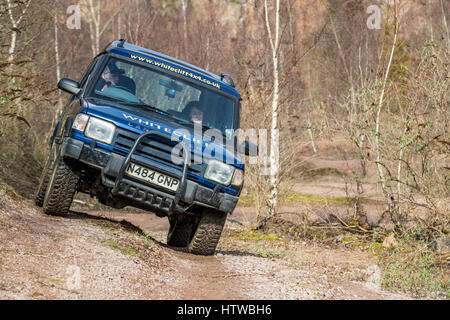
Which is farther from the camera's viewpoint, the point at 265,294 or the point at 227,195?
the point at 227,195

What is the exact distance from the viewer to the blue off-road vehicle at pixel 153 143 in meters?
6.63

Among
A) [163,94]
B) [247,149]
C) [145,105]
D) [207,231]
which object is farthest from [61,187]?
[247,149]

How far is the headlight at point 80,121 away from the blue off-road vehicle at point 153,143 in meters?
0.01

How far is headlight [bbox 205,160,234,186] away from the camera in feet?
22.4

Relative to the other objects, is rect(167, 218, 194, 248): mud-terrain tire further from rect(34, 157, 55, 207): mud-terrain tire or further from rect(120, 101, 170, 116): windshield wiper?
rect(34, 157, 55, 207): mud-terrain tire

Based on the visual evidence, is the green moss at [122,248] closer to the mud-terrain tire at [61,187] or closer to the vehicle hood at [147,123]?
the mud-terrain tire at [61,187]

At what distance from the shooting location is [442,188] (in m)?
9.48

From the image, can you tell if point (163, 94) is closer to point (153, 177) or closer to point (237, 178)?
point (153, 177)

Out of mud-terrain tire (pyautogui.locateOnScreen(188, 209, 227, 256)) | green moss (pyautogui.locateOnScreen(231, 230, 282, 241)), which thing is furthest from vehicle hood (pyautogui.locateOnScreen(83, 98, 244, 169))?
green moss (pyautogui.locateOnScreen(231, 230, 282, 241))

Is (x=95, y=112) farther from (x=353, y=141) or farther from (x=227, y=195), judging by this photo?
(x=353, y=141)

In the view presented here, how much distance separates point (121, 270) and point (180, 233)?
2900 millimetres

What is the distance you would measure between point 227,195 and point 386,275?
7.40 feet

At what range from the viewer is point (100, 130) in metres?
6.62
